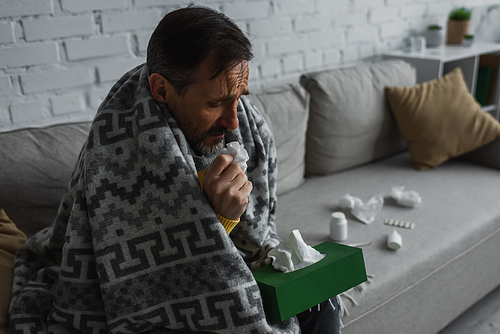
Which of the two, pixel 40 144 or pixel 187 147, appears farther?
pixel 40 144

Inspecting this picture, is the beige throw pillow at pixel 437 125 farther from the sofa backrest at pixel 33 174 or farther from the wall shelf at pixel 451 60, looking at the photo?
the sofa backrest at pixel 33 174

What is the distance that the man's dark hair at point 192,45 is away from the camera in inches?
38.0

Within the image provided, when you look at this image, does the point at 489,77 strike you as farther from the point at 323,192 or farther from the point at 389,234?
the point at 389,234

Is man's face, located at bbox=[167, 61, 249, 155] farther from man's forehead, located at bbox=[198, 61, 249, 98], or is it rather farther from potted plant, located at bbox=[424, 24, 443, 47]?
potted plant, located at bbox=[424, 24, 443, 47]

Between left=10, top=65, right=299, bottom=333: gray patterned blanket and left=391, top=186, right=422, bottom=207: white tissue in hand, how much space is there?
2.86 feet

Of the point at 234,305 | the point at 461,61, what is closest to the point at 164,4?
the point at 234,305

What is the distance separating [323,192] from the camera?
187 cm

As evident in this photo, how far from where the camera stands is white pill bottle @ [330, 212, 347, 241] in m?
1.49

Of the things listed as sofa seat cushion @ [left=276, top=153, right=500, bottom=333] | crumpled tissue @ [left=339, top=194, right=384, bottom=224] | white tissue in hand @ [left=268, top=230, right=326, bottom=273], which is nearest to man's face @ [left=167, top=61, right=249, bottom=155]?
white tissue in hand @ [left=268, top=230, right=326, bottom=273]

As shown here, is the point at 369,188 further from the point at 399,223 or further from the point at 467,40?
the point at 467,40

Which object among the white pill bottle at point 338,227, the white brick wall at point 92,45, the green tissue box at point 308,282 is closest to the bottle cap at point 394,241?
the white pill bottle at point 338,227

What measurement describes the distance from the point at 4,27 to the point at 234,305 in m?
1.18

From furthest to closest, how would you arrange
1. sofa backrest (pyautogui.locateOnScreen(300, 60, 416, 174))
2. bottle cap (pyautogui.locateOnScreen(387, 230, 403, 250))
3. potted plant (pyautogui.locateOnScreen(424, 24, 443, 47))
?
1. potted plant (pyautogui.locateOnScreen(424, 24, 443, 47))
2. sofa backrest (pyautogui.locateOnScreen(300, 60, 416, 174))
3. bottle cap (pyautogui.locateOnScreen(387, 230, 403, 250))

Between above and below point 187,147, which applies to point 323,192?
below
